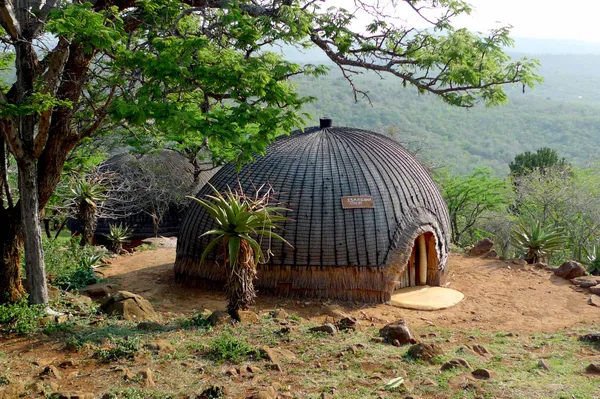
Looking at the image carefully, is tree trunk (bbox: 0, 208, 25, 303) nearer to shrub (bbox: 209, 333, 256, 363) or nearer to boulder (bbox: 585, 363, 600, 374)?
shrub (bbox: 209, 333, 256, 363)

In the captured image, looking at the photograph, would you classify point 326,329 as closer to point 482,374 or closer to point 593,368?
point 482,374

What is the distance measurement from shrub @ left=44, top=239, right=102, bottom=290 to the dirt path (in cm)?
56

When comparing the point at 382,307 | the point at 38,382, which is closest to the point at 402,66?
the point at 382,307

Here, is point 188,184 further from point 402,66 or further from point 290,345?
point 290,345

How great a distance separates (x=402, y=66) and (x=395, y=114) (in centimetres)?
6995

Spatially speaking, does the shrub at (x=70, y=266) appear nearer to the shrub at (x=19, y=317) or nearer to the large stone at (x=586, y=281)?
the shrub at (x=19, y=317)

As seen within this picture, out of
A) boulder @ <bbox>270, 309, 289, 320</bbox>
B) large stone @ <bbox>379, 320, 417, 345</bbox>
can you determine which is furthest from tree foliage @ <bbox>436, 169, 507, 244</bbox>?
large stone @ <bbox>379, 320, 417, 345</bbox>

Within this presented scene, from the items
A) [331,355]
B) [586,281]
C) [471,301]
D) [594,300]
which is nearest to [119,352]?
[331,355]

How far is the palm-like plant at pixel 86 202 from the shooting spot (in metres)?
14.0

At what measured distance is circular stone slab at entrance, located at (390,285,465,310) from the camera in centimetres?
1070

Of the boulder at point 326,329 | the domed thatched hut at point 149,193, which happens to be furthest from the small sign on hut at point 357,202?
the domed thatched hut at point 149,193

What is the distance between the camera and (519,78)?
8.81 m

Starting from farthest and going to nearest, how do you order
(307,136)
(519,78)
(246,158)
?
(307,136) < (519,78) < (246,158)

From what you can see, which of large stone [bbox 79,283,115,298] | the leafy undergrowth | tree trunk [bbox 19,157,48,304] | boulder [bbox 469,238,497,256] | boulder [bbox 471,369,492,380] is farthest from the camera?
boulder [bbox 469,238,497,256]
